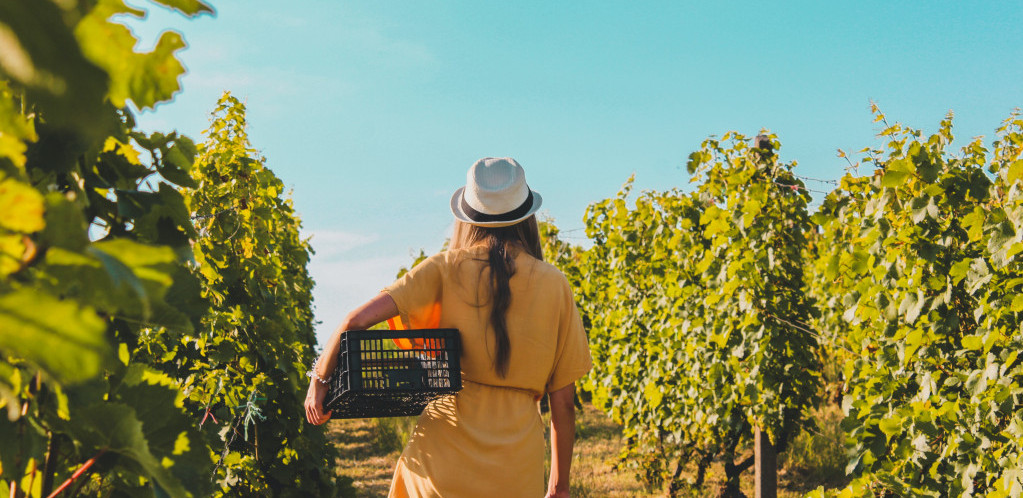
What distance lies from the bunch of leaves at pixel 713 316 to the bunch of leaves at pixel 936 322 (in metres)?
1.32

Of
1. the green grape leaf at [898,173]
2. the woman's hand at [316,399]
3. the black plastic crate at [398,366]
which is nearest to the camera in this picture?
the black plastic crate at [398,366]

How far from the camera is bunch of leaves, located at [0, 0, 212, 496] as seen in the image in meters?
0.48

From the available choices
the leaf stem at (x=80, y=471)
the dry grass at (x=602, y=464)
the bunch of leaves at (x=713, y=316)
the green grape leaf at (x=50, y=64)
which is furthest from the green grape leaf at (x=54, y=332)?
the dry grass at (x=602, y=464)

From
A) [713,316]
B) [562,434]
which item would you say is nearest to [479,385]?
[562,434]

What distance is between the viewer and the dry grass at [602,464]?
6875 millimetres

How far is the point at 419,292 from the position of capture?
88.0 inches

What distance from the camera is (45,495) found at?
37.2 inches

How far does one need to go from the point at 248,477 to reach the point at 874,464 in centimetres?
294

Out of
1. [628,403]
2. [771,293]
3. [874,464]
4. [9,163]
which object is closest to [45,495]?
[9,163]

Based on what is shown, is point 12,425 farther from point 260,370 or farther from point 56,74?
point 260,370

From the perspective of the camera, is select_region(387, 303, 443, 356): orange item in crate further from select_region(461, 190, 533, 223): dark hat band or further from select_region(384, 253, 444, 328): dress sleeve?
select_region(461, 190, 533, 223): dark hat band

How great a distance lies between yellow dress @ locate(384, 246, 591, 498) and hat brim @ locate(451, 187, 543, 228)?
10cm

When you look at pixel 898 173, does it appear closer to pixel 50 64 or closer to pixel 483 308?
pixel 483 308

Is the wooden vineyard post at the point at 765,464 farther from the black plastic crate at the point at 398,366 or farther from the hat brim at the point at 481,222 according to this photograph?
the black plastic crate at the point at 398,366
